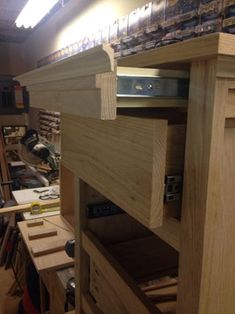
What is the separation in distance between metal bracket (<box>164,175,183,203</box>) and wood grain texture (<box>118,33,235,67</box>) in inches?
6.5

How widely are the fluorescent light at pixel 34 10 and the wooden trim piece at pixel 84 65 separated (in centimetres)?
227

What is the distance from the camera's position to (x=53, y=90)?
1.81ft

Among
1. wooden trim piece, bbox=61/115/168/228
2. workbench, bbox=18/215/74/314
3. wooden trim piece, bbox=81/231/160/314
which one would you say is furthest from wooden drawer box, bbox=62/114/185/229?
workbench, bbox=18/215/74/314

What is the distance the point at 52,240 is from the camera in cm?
192

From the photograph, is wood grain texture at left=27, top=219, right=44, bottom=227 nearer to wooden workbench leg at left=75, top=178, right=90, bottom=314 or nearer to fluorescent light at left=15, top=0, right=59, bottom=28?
wooden workbench leg at left=75, top=178, right=90, bottom=314

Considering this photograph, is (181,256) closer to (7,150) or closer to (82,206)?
(82,206)

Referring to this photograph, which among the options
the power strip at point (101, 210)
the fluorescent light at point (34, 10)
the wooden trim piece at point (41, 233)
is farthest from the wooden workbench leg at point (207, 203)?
the fluorescent light at point (34, 10)

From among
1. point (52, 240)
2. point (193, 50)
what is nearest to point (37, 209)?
point (52, 240)

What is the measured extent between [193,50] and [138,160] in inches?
6.6

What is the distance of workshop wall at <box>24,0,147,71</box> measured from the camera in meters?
2.06

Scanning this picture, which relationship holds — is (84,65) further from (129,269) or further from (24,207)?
(24,207)

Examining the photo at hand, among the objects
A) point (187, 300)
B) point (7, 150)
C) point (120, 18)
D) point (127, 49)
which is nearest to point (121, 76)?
point (187, 300)

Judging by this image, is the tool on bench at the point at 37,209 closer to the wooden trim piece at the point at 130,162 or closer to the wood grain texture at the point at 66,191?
the wood grain texture at the point at 66,191

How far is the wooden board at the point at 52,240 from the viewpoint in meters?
1.64
